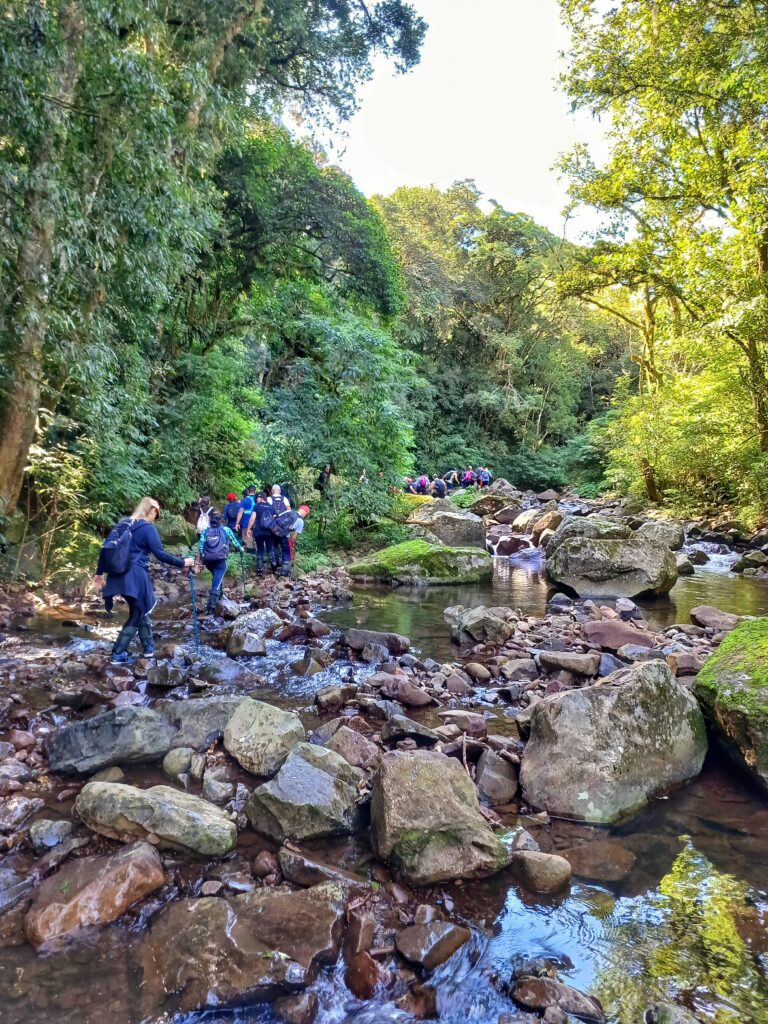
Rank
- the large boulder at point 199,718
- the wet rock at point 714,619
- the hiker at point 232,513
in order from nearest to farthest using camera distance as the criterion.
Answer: the large boulder at point 199,718 → the wet rock at point 714,619 → the hiker at point 232,513

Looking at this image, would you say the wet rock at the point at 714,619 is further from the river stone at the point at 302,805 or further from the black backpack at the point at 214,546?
the black backpack at the point at 214,546

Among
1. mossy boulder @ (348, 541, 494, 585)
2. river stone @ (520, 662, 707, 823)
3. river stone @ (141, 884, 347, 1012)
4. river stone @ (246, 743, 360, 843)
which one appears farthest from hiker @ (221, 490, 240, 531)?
river stone @ (141, 884, 347, 1012)

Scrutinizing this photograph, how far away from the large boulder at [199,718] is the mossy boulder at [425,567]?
8.40 metres

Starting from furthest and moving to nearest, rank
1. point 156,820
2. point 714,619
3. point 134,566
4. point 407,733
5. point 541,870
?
point 714,619 < point 134,566 < point 407,733 < point 156,820 < point 541,870

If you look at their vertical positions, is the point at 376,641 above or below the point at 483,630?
below

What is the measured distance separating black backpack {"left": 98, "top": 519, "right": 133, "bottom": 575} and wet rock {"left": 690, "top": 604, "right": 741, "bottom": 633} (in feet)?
27.6

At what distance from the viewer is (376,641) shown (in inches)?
316

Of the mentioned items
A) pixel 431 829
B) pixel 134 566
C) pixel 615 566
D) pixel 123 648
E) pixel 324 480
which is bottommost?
pixel 123 648

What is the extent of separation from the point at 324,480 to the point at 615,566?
8.11 m

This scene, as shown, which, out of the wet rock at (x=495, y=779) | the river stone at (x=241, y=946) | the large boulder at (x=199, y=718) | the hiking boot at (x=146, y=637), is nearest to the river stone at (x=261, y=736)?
the large boulder at (x=199, y=718)

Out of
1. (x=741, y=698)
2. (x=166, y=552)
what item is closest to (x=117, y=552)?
(x=166, y=552)

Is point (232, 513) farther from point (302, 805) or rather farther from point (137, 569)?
point (302, 805)

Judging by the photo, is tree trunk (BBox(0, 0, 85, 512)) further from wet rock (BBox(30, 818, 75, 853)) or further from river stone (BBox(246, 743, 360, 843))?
river stone (BBox(246, 743, 360, 843))

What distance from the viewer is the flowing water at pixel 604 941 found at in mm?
2641
